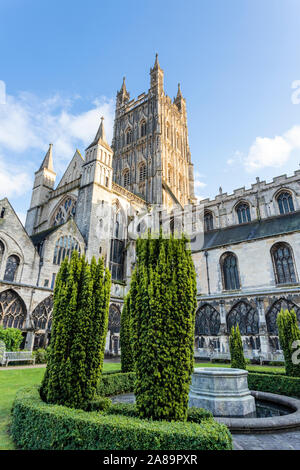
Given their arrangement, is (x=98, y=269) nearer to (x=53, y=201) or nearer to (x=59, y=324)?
(x=59, y=324)

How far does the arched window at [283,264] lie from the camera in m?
22.3

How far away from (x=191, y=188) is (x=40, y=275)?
35.6 m

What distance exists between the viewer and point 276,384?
9891 millimetres

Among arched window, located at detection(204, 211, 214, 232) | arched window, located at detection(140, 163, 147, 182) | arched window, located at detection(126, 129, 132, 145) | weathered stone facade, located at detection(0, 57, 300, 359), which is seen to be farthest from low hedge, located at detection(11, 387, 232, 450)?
arched window, located at detection(126, 129, 132, 145)

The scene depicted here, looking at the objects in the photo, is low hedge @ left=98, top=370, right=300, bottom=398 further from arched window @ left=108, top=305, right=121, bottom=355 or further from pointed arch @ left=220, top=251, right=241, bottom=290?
pointed arch @ left=220, top=251, right=241, bottom=290

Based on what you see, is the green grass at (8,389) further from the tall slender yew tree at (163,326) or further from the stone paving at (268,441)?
the stone paving at (268,441)

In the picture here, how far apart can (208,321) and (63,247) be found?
14.7 metres

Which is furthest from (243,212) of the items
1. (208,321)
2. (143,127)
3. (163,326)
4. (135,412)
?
(135,412)

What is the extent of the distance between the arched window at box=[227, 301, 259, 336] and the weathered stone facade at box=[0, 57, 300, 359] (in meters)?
0.08

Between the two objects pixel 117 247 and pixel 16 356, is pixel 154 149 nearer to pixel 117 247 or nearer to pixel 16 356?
pixel 117 247

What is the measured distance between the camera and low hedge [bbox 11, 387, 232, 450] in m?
3.85

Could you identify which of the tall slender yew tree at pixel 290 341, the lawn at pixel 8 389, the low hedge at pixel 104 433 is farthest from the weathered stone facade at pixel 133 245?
the low hedge at pixel 104 433

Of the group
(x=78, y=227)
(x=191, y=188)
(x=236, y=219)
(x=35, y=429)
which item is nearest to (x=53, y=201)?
(x=78, y=227)

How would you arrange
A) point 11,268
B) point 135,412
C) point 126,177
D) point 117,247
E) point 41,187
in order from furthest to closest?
point 126,177 → point 41,187 → point 117,247 → point 11,268 → point 135,412
